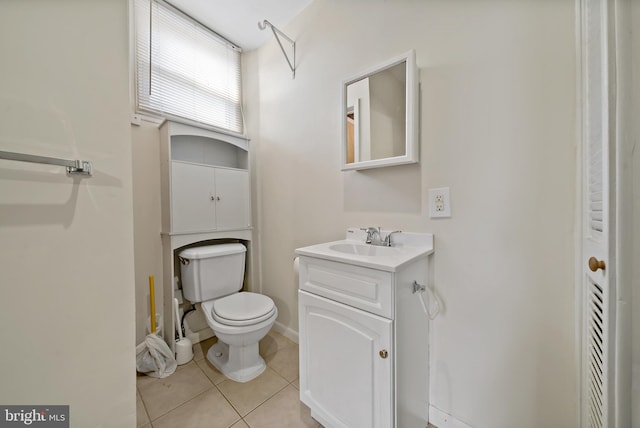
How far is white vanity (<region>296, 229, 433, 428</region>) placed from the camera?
0.85 meters

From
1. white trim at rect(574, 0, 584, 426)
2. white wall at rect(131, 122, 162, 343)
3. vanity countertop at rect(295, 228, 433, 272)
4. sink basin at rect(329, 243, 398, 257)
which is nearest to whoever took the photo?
white trim at rect(574, 0, 584, 426)

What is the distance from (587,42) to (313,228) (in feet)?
4.82

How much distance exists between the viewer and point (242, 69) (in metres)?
2.20

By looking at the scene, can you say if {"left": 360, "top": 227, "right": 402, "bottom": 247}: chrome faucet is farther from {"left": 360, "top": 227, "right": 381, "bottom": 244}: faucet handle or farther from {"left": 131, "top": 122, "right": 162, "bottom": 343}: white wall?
{"left": 131, "top": 122, "right": 162, "bottom": 343}: white wall

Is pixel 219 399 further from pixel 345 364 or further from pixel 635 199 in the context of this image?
pixel 635 199

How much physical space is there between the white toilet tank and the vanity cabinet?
0.86 meters

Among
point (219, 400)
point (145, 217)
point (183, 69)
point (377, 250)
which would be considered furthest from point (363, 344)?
point (183, 69)

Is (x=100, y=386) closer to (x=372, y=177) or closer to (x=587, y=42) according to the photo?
(x=372, y=177)

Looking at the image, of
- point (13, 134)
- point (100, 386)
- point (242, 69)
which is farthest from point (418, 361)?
point (242, 69)

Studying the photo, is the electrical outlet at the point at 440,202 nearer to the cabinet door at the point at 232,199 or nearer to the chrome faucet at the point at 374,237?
the chrome faucet at the point at 374,237

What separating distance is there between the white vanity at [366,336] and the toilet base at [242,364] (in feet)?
1.54

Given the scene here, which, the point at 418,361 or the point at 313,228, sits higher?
the point at 313,228

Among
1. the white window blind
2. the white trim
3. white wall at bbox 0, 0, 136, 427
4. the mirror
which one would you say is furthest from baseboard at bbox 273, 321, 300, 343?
the white window blind

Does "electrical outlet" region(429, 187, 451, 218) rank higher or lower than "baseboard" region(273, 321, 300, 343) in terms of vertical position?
higher
